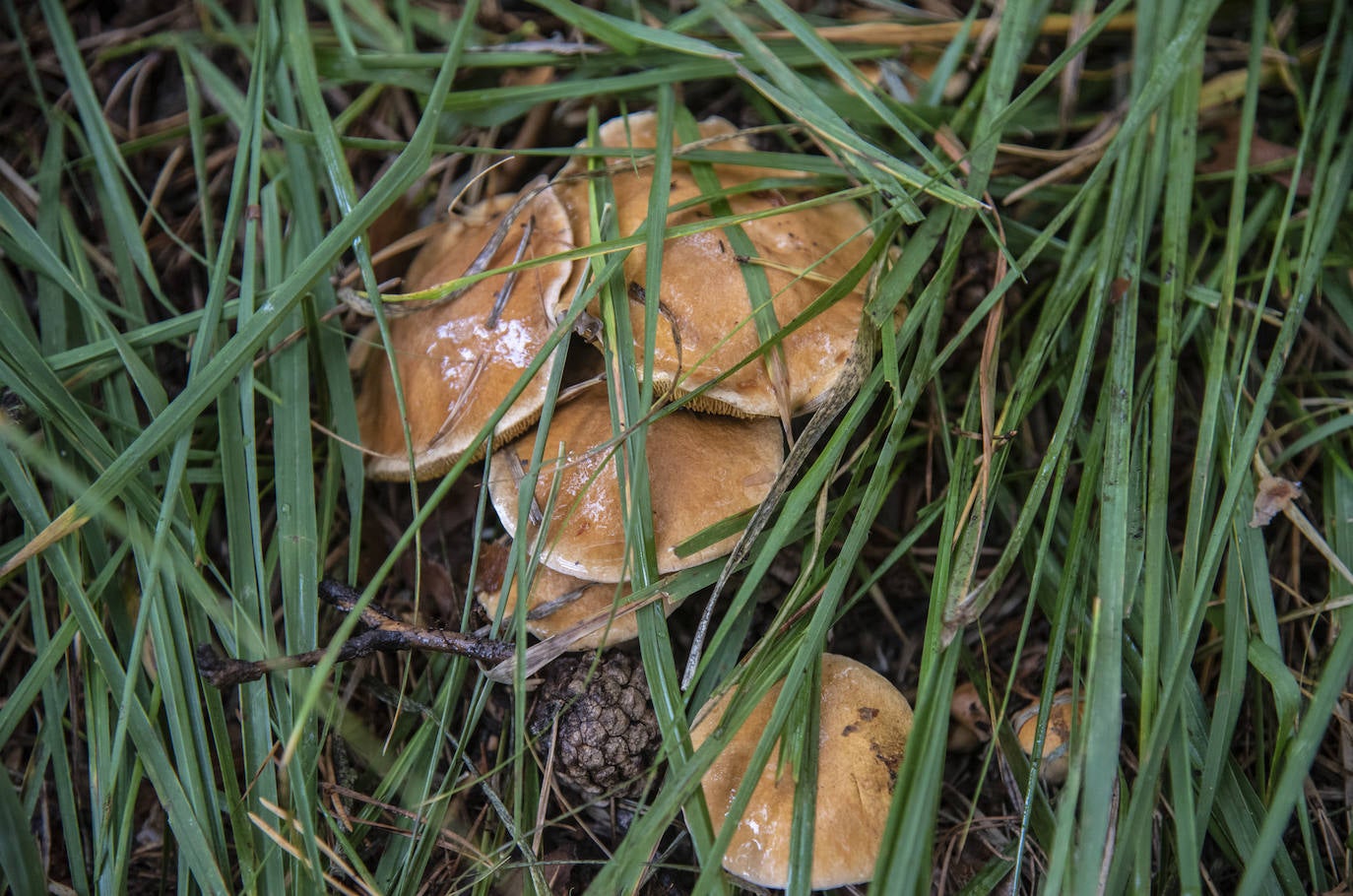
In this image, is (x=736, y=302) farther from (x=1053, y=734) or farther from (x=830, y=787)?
(x=1053, y=734)

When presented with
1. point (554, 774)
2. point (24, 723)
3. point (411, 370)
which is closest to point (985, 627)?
point (554, 774)

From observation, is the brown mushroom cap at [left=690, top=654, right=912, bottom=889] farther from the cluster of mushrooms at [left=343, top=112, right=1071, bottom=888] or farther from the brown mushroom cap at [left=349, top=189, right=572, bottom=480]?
the brown mushroom cap at [left=349, top=189, right=572, bottom=480]

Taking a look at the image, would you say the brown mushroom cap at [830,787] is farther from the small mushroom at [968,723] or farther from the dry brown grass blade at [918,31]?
the dry brown grass blade at [918,31]

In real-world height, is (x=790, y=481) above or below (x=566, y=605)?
above

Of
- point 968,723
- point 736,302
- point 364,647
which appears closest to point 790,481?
point 736,302

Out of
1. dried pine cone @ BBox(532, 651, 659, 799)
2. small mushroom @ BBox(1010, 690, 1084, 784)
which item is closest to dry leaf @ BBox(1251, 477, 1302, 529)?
small mushroom @ BBox(1010, 690, 1084, 784)
